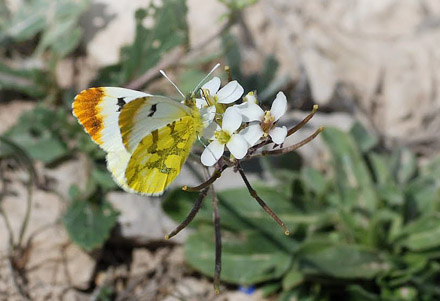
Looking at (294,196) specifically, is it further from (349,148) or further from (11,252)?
(11,252)

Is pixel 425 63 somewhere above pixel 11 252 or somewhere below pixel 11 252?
below

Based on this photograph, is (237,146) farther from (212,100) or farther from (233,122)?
(212,100)

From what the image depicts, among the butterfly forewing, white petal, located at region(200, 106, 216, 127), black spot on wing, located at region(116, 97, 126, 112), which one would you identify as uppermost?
black spot on wing, located at region(116, 97, 126, 112)

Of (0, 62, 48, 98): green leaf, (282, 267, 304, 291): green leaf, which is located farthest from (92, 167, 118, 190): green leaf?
(282, 267, 304, 291): green leaf

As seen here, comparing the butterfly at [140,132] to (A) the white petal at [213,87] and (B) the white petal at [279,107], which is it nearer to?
(A) the white petal at [213,87]

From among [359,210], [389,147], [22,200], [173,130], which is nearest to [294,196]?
[359,210]

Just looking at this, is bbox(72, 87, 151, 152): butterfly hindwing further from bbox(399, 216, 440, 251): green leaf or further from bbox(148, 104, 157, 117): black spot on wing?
bbox(399, 216, 440, 251): green leaf
